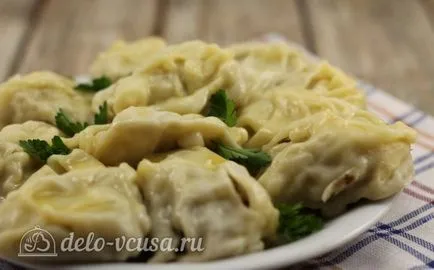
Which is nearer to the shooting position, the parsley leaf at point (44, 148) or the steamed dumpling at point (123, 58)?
the parsley leaf at point (44, 148)

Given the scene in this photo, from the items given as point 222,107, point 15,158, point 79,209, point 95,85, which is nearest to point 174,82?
point 222,107

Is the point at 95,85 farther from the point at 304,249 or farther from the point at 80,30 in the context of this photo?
the point at 80,30

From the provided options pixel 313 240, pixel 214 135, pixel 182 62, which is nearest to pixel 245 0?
pixel 182 62

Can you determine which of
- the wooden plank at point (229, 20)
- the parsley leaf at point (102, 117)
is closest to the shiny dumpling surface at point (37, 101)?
the parsley leaf at point (102, 117)

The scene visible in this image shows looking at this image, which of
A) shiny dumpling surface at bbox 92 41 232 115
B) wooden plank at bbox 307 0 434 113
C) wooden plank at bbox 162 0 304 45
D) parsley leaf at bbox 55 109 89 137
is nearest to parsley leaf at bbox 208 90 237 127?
shiny dumpling surface at bbox 92 41 232 115

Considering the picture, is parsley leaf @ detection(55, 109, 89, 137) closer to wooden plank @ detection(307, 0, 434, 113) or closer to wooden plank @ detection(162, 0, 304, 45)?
wooden plank @ detection(307, 0, 434, 113)

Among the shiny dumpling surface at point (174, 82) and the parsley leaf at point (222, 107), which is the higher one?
the shiny dumpling surface at point (174, 82)

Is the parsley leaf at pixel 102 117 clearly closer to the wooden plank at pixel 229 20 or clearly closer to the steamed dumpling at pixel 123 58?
the steamed dumpling at pixel 123 58
